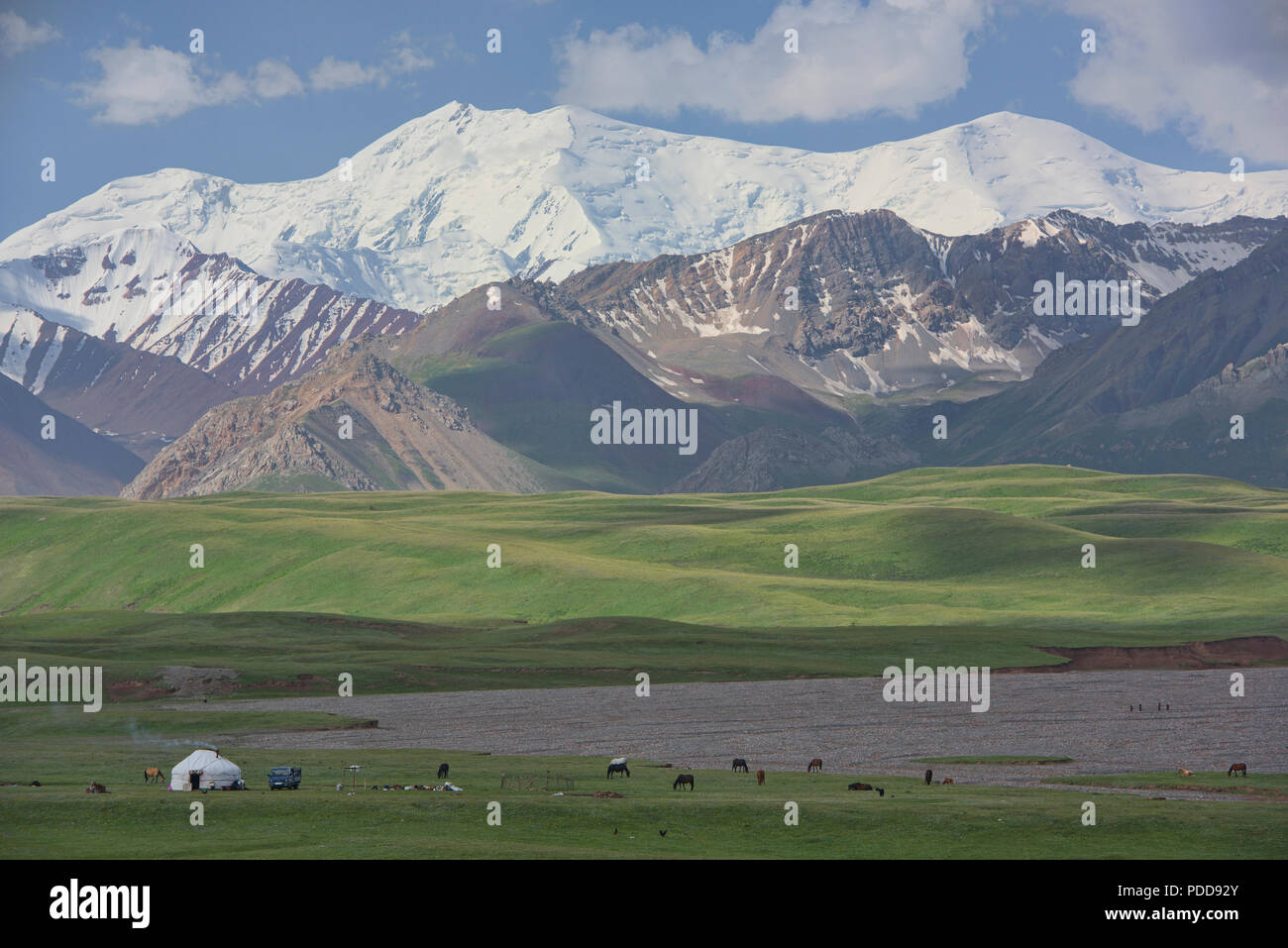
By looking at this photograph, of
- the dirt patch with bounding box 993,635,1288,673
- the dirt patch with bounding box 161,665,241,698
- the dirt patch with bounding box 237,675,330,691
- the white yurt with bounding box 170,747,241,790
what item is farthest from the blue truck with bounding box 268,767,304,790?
the dirt patch with bounding box 993,635,1288,673

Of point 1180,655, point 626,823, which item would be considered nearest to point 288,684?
point 626,823

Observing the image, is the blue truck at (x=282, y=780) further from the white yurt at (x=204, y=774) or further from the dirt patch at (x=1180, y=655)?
the dirt patch at (x=1180, y=655)

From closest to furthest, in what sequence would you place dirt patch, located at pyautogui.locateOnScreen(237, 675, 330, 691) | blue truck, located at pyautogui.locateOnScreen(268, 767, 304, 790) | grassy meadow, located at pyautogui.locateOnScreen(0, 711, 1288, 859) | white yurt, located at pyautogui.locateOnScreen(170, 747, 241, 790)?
grassy meadow, located at pyautogui.locateOnScreen(0, 711, 1288, 859) → blue truck, located at pyautogui.locateOnScreen(268, 767, 304, 790) → white yurt, located at pyautogui.locateOnScreen(170, 747, 241, 790) → dirt patch, located at pyautogui.locateOnScreen(237, 675, 330, 691)

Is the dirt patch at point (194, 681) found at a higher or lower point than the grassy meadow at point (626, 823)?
higher

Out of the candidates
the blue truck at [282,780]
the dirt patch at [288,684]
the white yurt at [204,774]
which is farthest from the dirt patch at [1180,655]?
the white yurt at [204,774]

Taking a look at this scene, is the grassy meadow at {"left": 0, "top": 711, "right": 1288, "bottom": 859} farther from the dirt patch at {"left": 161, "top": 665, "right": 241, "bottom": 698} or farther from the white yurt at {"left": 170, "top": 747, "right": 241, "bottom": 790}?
the dirt patch at {"left": 161, "top": 665, "right": 241, "bottom": 698}
